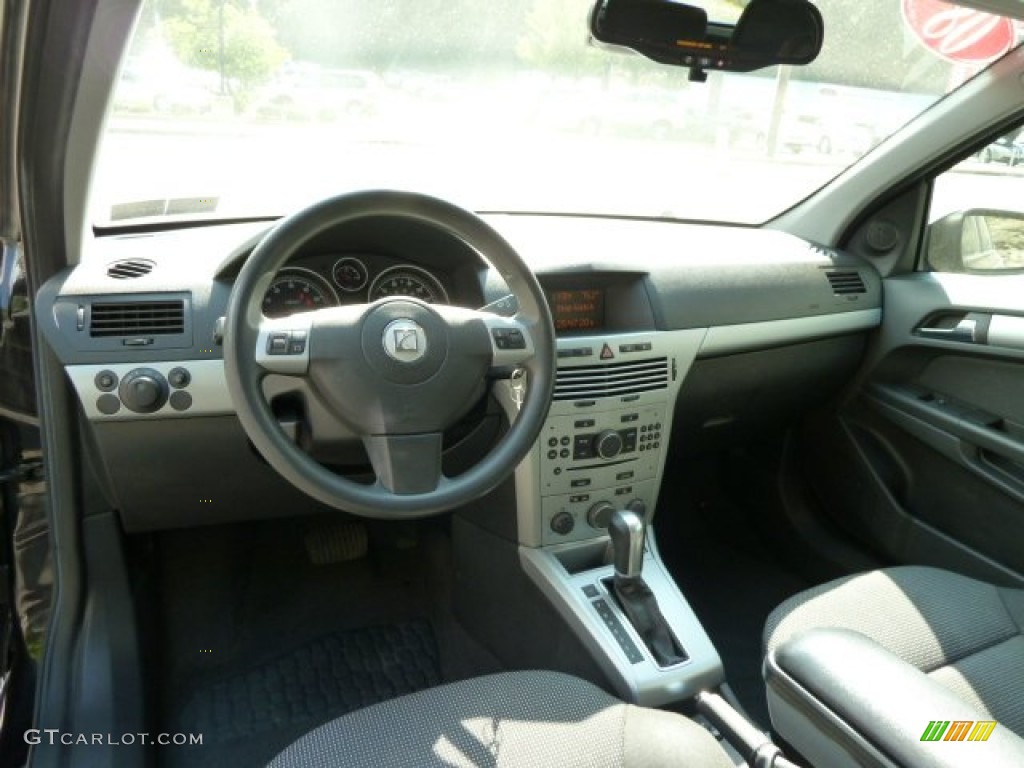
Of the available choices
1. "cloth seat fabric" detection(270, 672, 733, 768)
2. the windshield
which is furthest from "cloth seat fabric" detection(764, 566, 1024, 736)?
the windshield

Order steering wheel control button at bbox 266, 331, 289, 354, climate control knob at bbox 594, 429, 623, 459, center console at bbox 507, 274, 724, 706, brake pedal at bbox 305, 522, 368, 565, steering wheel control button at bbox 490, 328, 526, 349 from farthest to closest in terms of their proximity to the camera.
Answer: brake pedal at bbox 305, 522, 368, 565
climate control knob at bbox 594, 429, 623, 459
center console at bbox 507, 274, 724, 706
steering wheel control button at bbox 490, 328, 526, 349
steering wheel control button at bbox 266, 331, 289, 354

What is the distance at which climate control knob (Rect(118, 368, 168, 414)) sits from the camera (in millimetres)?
1692

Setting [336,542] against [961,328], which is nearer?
[961,328]

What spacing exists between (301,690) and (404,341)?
4.18ft

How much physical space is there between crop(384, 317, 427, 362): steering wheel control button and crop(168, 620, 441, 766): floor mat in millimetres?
1195

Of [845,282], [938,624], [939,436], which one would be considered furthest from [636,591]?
[845,282]

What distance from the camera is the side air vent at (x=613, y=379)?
6.21 ft

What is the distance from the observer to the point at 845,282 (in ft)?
8.16

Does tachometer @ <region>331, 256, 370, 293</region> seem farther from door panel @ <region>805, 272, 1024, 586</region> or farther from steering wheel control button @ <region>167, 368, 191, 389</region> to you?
door panel @ <region>805, 272, 1024, 586</region>

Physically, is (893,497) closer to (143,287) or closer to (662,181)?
(662,181)

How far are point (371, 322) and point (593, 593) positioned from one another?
0.91 metres

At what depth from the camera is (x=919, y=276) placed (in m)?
2.55

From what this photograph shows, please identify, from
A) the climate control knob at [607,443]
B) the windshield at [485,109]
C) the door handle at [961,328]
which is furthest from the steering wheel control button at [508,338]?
the door handle at [961,328]

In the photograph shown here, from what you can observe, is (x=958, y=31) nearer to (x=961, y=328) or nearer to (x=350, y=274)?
(x=961, y=328)
